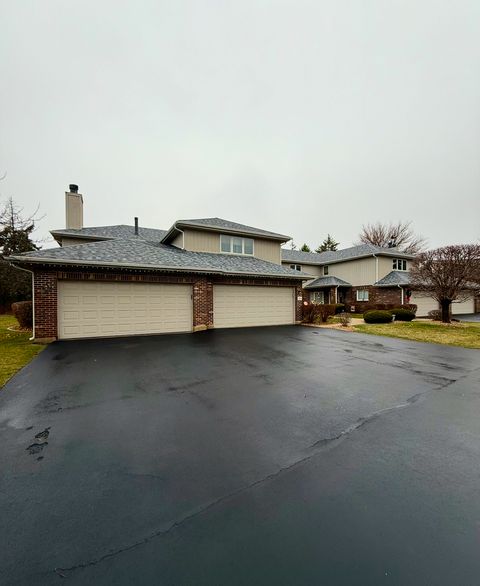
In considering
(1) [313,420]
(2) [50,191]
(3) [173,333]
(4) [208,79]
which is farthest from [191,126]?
(1) [313,420]

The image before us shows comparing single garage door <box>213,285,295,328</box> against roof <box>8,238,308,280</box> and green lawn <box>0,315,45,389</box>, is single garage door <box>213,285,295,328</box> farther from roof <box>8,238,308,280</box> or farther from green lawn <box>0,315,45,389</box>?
green lawn <box>0,315,45,389</box>

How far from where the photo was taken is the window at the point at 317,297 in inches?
1019

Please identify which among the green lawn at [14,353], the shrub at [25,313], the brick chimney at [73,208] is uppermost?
the brick chimney at [73,208]

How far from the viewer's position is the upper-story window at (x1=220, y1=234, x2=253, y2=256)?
1567 cm

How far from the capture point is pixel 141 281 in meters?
10.7

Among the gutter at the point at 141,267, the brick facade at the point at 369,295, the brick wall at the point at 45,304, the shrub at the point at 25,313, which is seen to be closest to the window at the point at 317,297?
the brick facade at the point at 369,295

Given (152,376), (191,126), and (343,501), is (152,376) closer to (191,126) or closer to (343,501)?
(343,501)

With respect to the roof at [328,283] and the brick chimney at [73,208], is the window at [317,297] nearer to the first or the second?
the roof at [328,283]

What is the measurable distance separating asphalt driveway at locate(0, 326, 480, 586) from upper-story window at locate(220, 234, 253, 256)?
454 inches

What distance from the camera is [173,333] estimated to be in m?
11.2

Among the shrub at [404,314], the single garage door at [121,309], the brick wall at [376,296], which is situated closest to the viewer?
the single garage door at [121,309]

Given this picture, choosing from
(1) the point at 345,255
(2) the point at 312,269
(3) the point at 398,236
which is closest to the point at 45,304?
(2) the point at 312,269

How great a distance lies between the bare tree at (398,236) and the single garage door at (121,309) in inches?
1448

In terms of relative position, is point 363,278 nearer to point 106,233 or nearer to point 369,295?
point 369,295
